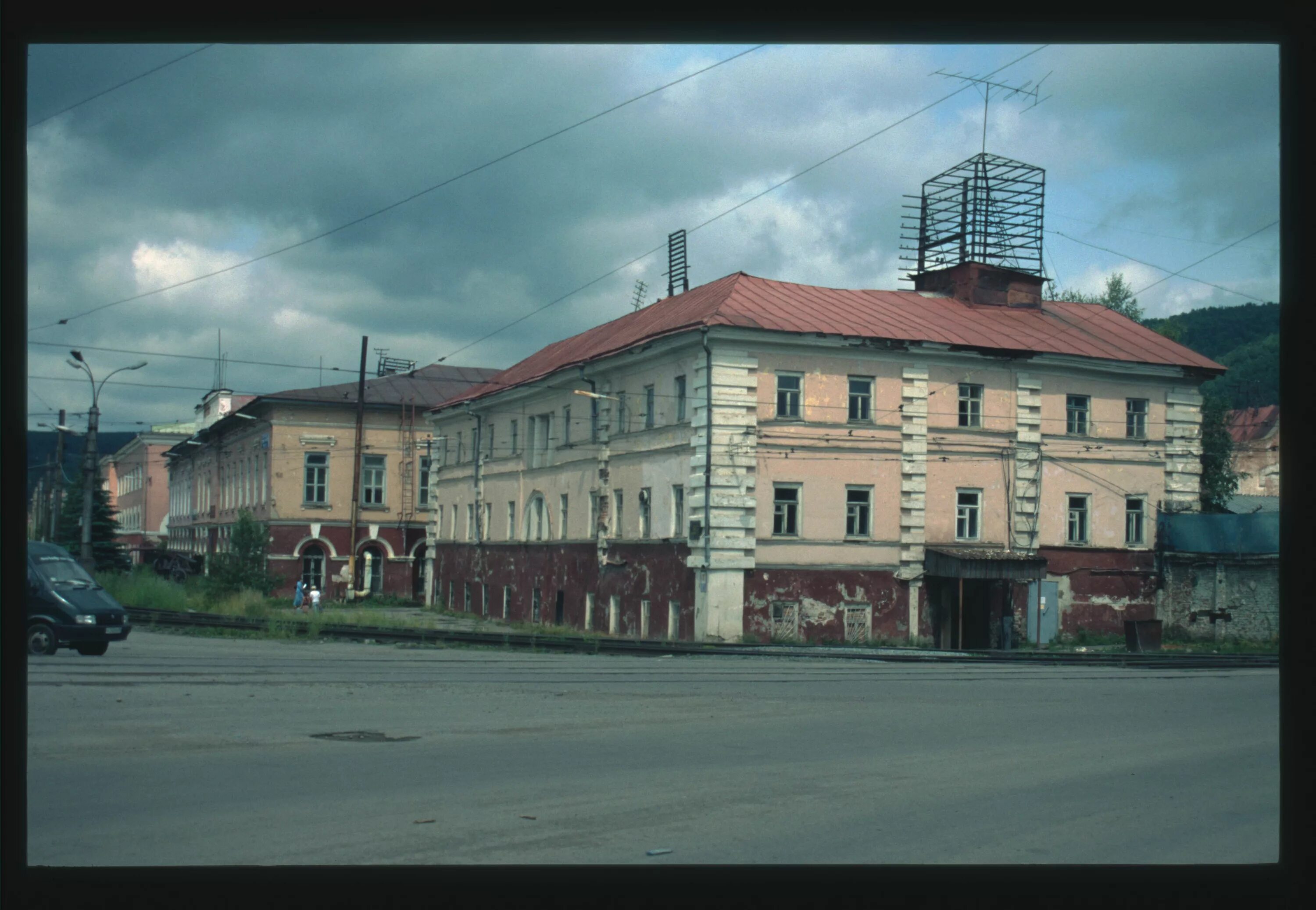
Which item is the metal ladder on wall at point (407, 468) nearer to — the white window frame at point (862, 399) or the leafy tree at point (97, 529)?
the leafy tree at point (97, 529)

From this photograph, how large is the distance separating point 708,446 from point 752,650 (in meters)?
6.43

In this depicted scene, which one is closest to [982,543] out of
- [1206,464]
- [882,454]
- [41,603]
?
[882,454]

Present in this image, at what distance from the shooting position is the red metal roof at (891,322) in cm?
3522

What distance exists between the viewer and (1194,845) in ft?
25.6

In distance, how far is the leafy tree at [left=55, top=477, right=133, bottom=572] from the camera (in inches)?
1860

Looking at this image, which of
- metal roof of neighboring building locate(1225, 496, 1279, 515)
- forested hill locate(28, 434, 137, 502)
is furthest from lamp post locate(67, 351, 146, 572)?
metal roof of neighboring building locate(1225, 496, 1279, 515)

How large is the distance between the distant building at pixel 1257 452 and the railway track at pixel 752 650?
2545 cm

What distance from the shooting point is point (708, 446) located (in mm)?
33406

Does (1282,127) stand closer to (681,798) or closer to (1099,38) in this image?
(1099,38)

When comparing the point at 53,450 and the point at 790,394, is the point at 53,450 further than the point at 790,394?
Yes

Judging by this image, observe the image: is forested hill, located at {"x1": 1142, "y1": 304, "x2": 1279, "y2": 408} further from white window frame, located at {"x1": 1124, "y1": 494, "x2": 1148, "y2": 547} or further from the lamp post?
the lamp post

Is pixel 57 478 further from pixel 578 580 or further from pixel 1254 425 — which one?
pixel 1254 425

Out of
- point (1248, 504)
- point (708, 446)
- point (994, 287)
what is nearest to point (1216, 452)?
point (1248, 504)

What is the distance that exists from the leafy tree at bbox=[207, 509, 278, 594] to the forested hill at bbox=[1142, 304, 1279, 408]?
3360cm
